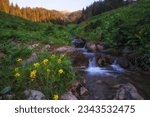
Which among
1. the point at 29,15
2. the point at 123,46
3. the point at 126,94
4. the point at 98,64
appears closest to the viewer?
the point at 126,94

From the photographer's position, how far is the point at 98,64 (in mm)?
15250

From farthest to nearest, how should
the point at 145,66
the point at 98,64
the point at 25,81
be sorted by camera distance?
the point at 98,64 < the point at 145,66 < the point at 25,81

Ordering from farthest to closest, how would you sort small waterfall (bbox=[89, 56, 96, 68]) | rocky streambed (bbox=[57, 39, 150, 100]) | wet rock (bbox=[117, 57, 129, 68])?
1. small waterfall (bbox=[89, 56, 96, 68])
2. wet rock (bbox=[117, 57, 129, 68])
3. rocky streambed (bbox=[57, 39, 150, 100])

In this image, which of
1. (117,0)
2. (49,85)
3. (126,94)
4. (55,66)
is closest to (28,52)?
(55,66)

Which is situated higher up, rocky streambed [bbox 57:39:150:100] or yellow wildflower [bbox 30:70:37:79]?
yellow wildflower [bbox 30:70:37:79]

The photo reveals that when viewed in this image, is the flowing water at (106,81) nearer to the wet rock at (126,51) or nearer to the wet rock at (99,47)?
the wet rock at (126,51)

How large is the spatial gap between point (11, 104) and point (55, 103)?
1044 mm

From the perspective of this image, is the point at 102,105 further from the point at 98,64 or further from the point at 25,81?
the point at 98,64

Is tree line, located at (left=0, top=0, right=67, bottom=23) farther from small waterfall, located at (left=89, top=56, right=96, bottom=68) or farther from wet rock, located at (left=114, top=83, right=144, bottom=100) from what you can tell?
wet rock, located at (left=114, top=83, right=144, bottom=100)

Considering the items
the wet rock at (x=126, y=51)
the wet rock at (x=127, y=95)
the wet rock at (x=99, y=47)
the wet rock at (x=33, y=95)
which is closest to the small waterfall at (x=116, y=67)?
the wet rock at (x=126, y=51)

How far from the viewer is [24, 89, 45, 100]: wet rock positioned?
5887mm

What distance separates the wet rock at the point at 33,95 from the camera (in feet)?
19.3

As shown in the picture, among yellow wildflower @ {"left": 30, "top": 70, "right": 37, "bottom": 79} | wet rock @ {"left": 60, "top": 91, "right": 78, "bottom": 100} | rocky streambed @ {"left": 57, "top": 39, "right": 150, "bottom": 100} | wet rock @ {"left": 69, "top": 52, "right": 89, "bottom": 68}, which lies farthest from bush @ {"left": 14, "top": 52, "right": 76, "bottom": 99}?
wet rock @ {"left": 69, "top": 52, "right": 89, "bottom": 68}

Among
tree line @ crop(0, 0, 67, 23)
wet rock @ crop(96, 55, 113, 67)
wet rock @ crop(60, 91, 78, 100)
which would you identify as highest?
tree line @ crop(0, 0, 67, 23)
